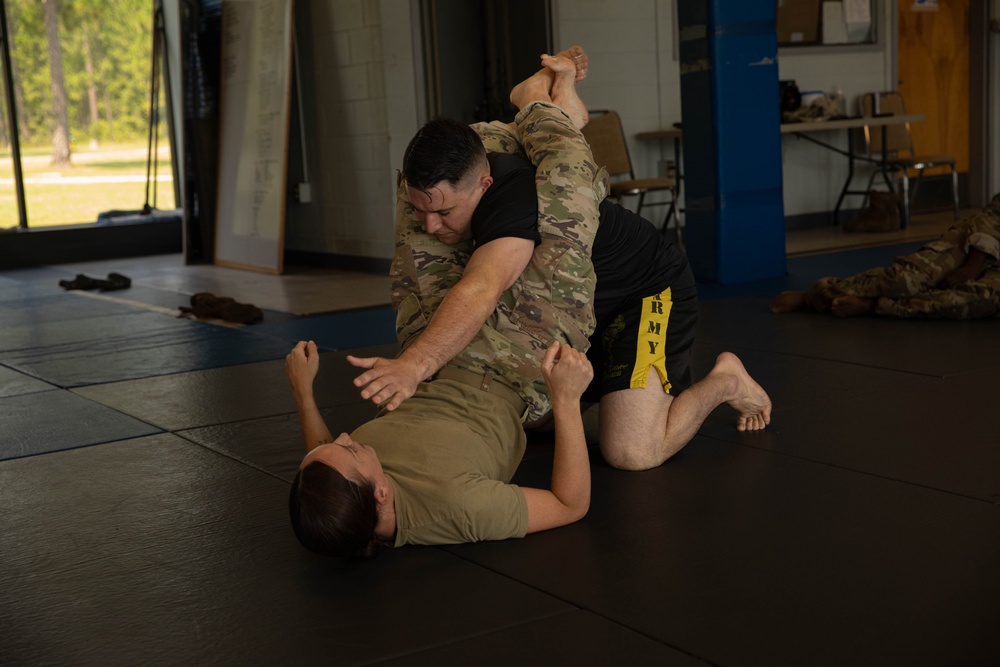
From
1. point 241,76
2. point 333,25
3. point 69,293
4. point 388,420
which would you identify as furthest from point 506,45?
point 388,420

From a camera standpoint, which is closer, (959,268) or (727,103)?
(959,268)

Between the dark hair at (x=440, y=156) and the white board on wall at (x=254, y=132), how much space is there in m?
5.70

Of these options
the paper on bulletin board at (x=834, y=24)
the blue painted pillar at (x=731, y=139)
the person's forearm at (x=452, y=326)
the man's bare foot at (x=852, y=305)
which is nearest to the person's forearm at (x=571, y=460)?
the person's forearm at (x=452, y=326)

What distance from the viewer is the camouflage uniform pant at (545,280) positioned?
2.74 meters

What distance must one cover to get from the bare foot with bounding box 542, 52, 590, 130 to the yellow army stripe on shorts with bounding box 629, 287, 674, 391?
0.56 m

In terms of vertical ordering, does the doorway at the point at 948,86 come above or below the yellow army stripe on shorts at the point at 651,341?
above

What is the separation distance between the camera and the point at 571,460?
2.46 meters

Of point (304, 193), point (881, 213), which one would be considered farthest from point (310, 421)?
point (881, 213)

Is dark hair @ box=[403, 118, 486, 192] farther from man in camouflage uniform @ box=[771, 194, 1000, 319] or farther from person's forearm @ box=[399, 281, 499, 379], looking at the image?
man in camouflage uniform @ box=[771, 194, 1000, 319]

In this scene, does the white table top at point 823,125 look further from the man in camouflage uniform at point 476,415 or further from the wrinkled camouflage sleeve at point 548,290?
the wrinkled camouflage sleeve at point 548,290

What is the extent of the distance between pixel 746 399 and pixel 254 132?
617cm

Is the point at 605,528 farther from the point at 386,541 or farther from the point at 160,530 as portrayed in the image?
the point at 160,530

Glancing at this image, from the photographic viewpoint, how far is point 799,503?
8.59 feet

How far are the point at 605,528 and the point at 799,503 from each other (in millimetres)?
476
